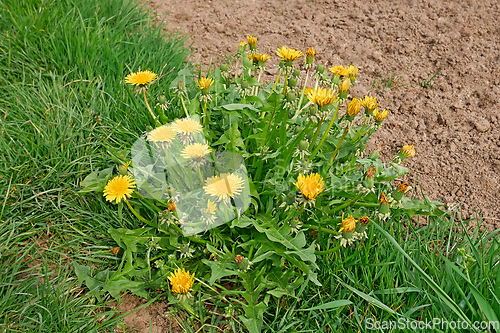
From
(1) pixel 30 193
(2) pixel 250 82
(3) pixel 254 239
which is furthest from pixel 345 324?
(1) pixel 30 193

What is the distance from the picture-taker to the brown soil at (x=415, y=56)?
231cm

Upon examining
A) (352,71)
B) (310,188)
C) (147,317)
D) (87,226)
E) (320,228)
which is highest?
(352,71)

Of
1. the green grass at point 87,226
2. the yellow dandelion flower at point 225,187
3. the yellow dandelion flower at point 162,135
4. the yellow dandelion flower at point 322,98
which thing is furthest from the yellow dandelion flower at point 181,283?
the yellow dandelion flower at point 322,98

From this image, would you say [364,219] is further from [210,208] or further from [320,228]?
[210,208]

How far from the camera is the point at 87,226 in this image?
1.87 meters

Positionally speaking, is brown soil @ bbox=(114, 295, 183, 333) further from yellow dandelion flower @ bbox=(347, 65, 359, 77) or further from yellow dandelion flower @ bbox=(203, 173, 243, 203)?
yellow dandelion flower @ bbox=(347, 65, 359, 77)

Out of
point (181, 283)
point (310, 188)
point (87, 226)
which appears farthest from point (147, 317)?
point (310, 188)

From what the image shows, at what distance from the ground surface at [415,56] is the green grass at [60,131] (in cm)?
64

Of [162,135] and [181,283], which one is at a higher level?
[162,135]

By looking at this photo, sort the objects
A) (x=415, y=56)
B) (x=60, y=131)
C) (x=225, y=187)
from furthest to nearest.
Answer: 1. (x=415, y=56)
2. (x=60, y=131)
3. (x=225, y=187)

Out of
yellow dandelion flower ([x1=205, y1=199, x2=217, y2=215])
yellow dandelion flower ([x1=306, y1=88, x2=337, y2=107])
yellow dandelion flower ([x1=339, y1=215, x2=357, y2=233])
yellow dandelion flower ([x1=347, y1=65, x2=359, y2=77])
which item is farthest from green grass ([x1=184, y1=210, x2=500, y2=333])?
yellow dandelion flower ([x1=347, y1=65, x2=359, y2=77])

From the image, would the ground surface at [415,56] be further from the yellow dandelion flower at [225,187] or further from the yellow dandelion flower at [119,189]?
the yellow dandelion flower at [119,189]

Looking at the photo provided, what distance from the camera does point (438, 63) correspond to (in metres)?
2.87

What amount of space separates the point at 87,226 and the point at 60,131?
61 cm
